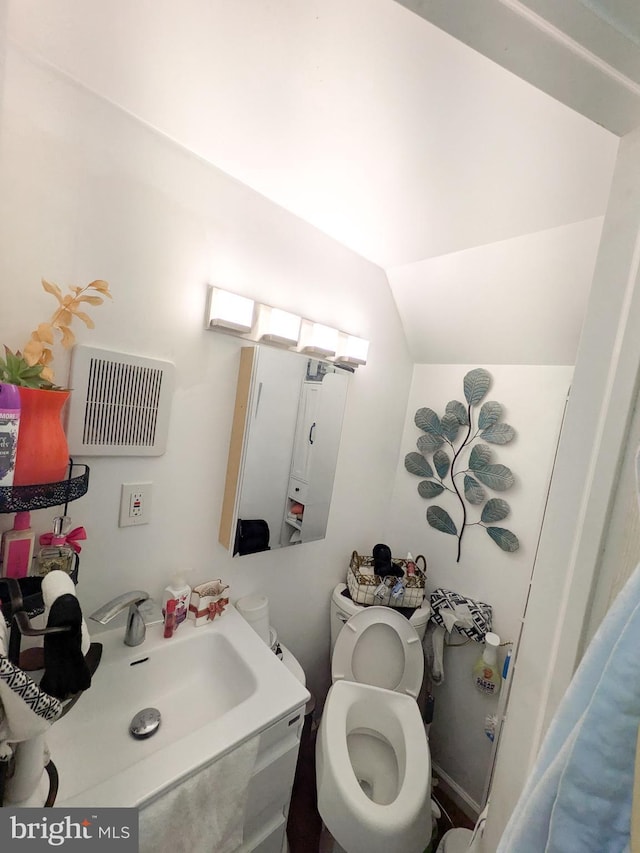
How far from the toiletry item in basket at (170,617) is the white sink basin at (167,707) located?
0.02 m

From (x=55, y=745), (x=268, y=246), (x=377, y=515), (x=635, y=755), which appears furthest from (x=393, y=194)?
(x=55, y=745)

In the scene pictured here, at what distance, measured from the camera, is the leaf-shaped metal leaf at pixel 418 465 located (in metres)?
1.59

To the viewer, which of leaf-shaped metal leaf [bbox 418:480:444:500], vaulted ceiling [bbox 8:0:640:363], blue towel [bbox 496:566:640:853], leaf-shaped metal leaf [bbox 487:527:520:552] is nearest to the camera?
blue towel [bbox 496:566:640:853]

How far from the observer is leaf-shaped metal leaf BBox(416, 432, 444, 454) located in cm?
157

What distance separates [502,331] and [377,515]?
0.99 meters

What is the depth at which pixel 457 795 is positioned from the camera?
4.79ft

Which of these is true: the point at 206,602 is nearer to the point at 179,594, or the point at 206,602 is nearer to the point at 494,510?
the point at 179,594

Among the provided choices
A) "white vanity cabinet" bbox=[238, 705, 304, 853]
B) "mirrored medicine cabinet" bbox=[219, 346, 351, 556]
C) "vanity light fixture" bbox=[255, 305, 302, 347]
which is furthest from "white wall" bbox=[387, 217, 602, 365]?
"white vanity cabinet" bbox=[238, 705, 304, 853]

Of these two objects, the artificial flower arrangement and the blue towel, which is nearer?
the blue towel

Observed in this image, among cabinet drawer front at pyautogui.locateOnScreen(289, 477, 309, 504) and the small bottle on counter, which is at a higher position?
cabinet drawer front at pyautogui.locateOnScreen(289, 477, 309, 504)

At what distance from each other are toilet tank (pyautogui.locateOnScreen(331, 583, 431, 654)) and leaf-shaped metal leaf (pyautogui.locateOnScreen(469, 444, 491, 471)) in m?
0.66

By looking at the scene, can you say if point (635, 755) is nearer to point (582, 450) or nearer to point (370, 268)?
point (582, 450)

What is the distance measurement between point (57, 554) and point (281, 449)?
2.18 feet

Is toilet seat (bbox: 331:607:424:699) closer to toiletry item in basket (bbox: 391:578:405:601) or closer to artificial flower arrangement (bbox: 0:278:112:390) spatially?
toiletry item in basket (bbox: 391:578:405:601)
